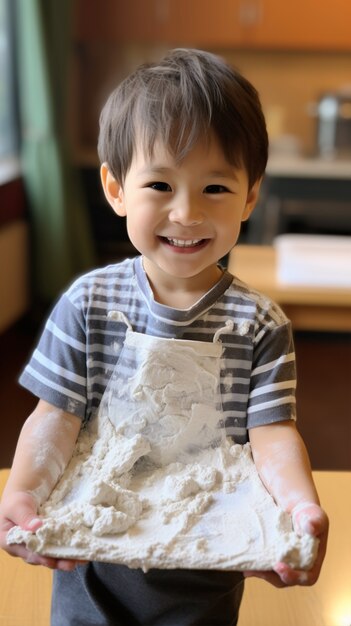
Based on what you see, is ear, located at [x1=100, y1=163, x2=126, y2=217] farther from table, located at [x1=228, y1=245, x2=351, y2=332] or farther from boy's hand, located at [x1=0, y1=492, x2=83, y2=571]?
table, located at [x1=228, y1=245, x2=351, y2=332]

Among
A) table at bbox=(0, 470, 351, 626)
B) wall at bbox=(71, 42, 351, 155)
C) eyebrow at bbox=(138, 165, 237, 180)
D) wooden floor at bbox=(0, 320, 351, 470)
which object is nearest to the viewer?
eyebrow at bbox=(138, 165, 237, 180)

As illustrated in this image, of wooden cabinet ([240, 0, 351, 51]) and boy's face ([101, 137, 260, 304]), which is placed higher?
boy's face ([101, 137, 260, 304])

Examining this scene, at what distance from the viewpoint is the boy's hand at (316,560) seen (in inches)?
28.0

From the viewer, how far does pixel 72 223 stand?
326cm

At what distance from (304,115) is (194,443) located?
127 inches

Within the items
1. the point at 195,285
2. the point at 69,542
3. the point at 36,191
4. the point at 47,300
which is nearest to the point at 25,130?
the point at 36,191

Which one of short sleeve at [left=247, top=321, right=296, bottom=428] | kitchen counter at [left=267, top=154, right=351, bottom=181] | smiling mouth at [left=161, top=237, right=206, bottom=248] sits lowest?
kitchen counter at [left=267, top=154, right=351, bottom=181]

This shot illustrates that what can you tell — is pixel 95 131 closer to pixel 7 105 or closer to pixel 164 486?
pixel 7 105

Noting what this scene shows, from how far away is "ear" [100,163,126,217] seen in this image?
90 centimetres

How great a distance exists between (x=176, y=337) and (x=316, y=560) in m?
0.29

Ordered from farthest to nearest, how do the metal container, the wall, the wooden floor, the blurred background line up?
the wall → the metal container → the blurred background → the wooden floor

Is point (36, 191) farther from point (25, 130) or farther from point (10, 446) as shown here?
point (10, 446)

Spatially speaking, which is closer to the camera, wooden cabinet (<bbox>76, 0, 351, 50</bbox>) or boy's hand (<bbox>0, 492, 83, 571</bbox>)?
boy's hand (<bbox>0, 492, 83, 571</bbox>)

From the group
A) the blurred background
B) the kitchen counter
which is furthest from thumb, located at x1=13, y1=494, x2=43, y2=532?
the kitchen counter
